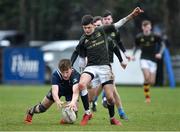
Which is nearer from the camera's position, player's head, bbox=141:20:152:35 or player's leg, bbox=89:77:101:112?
player's leg, bbox=89:77:101:112

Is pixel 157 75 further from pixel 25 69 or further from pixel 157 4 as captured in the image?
pixel 157 4

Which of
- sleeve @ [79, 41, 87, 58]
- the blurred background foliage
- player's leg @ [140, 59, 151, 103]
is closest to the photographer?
sleeve @ [79, 41, 87, 58]

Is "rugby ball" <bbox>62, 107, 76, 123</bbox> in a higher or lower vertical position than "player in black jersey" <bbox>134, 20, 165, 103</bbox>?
lower

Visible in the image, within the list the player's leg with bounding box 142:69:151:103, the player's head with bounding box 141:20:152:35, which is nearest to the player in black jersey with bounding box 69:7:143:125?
the player's head with bounding box 141:20:152:35

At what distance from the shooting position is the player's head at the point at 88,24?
44.5ft

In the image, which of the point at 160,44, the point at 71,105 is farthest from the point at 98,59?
the point at 160,44

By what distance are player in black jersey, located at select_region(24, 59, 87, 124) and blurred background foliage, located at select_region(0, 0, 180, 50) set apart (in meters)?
23.2

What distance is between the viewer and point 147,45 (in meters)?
22.0

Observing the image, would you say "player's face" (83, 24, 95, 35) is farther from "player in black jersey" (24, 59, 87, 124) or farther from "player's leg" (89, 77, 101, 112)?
"player's leg" (89, 77, 101, 112)

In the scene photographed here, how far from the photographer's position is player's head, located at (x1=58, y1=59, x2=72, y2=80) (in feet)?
44.5

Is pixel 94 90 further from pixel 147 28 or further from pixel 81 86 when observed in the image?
pixel 147 28

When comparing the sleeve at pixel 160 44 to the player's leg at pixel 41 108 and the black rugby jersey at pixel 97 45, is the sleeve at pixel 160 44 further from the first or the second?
the player's leg at pixel 41 108

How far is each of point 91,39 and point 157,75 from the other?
1776 centimetres

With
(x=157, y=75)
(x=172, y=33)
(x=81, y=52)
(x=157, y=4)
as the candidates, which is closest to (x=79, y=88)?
(x=81, y=52)
